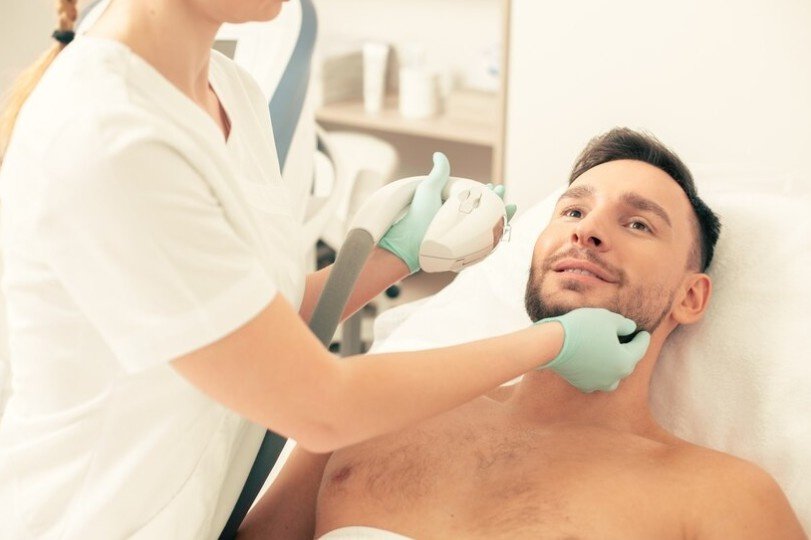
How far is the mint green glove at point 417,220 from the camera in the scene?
1251 millimetres

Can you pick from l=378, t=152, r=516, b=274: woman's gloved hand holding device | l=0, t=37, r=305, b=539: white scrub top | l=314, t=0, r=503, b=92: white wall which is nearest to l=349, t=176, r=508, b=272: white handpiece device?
l=378, t=152, r=516, b=274: woman's gloved hand holding device

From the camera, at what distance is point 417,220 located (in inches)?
49.4

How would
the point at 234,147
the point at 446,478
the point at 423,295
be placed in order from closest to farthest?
the point at 234,147 → the point at 446,478 → the point at 423,295

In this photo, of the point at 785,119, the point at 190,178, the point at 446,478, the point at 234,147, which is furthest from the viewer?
the point at 785,119

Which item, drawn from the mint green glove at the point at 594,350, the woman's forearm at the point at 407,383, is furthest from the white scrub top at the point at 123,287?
the mint green glove at the point at 594,350

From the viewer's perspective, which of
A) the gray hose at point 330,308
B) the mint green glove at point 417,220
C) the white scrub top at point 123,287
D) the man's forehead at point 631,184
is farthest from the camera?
the man's forehead at point 631,184

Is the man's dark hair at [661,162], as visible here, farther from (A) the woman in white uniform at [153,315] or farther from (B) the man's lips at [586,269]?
(A) the woman in white uniform at [153,315]

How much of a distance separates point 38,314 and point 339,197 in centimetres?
103

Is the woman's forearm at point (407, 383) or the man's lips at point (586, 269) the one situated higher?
the woman's forearm at point (407, 383)

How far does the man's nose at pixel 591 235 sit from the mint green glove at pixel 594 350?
0.46 ft

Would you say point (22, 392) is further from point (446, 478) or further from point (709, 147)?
point (709, 147)

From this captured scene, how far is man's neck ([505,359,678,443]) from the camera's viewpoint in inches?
54.1

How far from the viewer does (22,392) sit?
951 mm

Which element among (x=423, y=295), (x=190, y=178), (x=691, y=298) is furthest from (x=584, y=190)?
(x=423, y=295)
